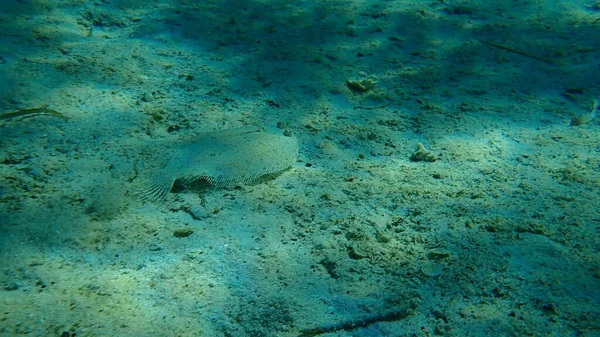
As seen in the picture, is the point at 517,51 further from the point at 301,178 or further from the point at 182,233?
the point at 182,233

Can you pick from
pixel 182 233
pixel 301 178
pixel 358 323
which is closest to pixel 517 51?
pixel 301 178

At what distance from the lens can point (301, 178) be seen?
2.72 meters

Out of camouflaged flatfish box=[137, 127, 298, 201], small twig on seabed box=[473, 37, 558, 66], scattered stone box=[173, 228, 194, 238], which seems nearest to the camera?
scattered stone box=[173, 228, 194, 238]

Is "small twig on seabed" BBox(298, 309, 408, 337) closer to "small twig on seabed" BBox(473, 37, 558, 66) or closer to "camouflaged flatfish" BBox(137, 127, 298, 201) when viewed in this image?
"camouflaged flatfish" BBox(137, 127, 298, 201)

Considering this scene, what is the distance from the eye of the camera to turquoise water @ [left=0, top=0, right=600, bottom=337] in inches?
71.7

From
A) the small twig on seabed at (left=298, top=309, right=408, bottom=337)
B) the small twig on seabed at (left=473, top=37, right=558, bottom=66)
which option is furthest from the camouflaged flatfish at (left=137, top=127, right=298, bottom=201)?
the small twig on seabed at (left=473, top=37, right=558, bottom=66)

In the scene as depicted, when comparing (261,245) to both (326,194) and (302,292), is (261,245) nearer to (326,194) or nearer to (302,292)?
(302,292)

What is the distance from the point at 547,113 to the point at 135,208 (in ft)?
11.9

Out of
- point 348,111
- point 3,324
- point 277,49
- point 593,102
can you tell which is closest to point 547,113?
point 593,102

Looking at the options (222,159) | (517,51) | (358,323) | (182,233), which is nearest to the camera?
(358,323)

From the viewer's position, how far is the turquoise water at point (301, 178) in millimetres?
1820

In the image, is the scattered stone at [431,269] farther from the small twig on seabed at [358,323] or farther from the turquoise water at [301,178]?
the small twig on seabed at [358,323]

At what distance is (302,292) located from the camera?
1.93 meters

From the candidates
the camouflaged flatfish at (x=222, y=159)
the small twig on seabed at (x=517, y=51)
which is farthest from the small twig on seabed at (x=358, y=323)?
the small twig on seabed at (x=517, y=51)
